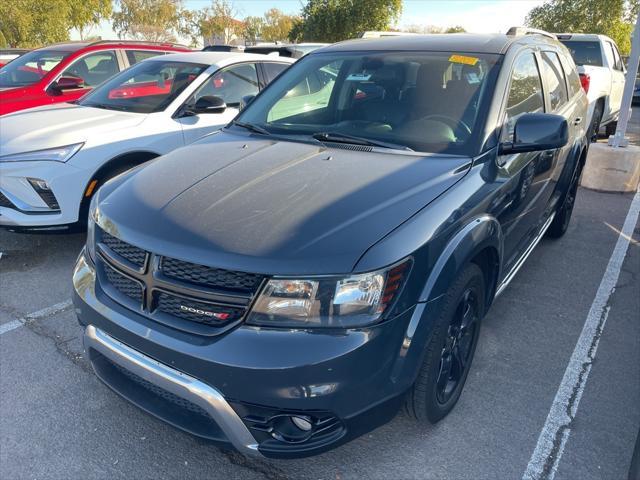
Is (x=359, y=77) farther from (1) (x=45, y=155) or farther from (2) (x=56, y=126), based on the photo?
(2) (x=56, y=126)

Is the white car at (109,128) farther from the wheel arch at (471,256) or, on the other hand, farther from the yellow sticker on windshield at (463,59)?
the wheel arch at (471,256)

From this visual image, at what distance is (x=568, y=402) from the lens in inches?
108

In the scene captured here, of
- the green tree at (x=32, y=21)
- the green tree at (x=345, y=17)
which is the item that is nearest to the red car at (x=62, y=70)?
the green tree at (x=345, y=17)

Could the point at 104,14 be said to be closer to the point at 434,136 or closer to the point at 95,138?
the point at 95,138

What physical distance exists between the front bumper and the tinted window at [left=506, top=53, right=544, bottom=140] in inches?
128

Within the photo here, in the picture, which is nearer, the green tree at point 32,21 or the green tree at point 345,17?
the green tree at point 345,17

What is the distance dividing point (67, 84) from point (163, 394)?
5.80 m

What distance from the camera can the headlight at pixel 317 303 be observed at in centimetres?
189

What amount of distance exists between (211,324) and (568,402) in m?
1.97

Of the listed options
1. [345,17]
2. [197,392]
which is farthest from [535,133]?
[345,17]

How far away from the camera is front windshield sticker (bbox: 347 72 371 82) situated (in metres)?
3.35

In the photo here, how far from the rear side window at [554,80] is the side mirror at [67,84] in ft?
18.2

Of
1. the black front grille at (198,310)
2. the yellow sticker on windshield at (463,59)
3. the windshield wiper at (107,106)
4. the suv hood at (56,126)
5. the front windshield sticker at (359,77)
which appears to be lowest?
the black front grille at (198,310)

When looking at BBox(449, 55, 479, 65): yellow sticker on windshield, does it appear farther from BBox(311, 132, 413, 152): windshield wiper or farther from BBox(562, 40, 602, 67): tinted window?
BBox(562, 40, 602, 67): tinted window
